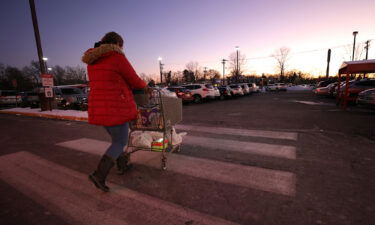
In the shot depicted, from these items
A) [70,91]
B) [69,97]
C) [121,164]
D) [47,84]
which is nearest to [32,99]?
[70,91]

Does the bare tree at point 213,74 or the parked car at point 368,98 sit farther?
the bare tree at point 213,74

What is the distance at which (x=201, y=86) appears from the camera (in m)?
16.9

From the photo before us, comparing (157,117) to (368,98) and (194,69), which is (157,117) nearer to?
(368,98)

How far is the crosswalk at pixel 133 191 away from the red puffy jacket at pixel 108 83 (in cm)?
99

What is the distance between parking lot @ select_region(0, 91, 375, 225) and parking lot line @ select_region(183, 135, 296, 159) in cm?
2

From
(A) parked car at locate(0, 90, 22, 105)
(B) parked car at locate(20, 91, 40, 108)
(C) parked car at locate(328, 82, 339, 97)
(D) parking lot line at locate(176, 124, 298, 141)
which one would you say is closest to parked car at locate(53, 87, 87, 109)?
(B) parked car at locate(20, 91, 40, 108)

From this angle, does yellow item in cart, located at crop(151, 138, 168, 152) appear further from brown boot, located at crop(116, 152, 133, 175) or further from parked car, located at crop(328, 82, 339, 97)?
parked car, located at crop(328, 82, 339, 97)

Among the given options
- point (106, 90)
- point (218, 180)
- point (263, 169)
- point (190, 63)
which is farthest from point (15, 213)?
point (190, 63)

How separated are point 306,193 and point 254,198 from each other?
26.5 inches

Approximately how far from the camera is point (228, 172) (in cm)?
302

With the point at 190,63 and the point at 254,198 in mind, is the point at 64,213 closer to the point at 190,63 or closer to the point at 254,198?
the point at 254,198

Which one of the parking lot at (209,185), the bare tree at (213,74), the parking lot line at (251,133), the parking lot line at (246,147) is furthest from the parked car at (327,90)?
the bare tree at (213,74)

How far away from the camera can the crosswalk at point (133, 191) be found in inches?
81.7

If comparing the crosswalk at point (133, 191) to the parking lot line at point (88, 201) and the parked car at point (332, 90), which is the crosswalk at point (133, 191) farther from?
the parked car at point (332, 90)
